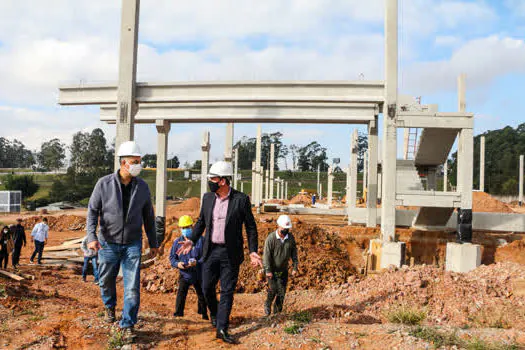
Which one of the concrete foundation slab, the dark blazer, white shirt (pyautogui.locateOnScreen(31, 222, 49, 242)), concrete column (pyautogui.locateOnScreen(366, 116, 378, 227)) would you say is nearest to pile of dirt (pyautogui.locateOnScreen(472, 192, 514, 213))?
concrete column (pyautogui.locateOnScreen(366, 116, 378, 227))

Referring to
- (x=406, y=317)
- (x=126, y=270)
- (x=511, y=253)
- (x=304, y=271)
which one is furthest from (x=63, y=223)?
(x=406, y=317)

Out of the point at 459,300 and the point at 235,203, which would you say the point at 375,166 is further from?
the point at 235,203

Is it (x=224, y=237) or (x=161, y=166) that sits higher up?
(x=161, y=166)

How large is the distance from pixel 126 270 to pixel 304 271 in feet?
24.5

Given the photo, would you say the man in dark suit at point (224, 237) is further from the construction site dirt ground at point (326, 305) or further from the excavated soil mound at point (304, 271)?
the excavated soil mound at point (304, 271)

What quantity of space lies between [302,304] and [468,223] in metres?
5.89

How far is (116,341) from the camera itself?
13.8ft

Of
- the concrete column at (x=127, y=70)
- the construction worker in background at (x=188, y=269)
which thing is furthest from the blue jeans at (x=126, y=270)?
the concrete column at (x=127, y=70)

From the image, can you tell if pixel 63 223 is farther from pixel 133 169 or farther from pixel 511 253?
pixel 133 169

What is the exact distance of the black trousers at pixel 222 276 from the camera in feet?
15.0

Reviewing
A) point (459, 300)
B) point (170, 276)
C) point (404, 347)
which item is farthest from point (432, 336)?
point (170, 276)

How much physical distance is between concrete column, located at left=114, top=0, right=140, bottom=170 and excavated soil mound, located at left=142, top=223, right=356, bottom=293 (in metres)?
3.76

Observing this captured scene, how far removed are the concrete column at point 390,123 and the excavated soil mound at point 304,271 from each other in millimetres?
1780

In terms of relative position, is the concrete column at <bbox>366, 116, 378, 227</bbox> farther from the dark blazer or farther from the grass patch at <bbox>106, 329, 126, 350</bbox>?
the grass patch at <bbox>106, 329, 126, 350</bbox>
